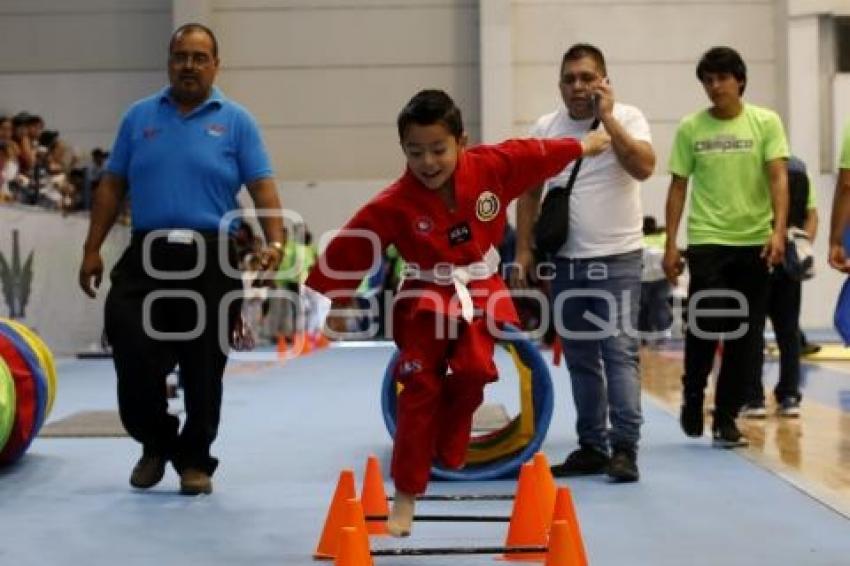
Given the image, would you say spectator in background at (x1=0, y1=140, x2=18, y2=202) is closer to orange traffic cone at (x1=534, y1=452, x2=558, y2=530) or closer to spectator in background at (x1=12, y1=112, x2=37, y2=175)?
spectator in background at (x1=12, y1=112, x2=37, y2=175)

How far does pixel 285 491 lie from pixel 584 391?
1.37 metres

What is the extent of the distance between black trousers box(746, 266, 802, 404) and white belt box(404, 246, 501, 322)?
13.9 feet

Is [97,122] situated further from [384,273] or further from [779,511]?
[779,511]

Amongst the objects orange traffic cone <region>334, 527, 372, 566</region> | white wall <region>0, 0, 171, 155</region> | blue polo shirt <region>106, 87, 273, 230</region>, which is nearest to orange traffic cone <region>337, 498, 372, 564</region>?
orange traffic cone <region>334, 527, 372, 566</region>

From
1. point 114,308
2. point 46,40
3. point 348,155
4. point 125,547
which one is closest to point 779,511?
point 125,547

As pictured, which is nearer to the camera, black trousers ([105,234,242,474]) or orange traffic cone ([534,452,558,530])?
orange traffic cone ([534,452,558,530])

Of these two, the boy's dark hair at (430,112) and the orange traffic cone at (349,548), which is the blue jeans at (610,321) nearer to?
the boy's dark hair at (430,112)

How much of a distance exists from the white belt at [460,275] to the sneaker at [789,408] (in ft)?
14.0

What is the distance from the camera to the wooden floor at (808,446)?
5.54 meters

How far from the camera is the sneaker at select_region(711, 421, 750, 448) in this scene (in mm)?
6766

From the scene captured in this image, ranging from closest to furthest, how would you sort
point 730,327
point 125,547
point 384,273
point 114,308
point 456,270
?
point 456,270
point 125,547
point 114,308
point 730,327
point 384,273

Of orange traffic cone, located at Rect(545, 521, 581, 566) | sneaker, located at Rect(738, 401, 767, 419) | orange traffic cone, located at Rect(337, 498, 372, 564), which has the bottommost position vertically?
sneaker, located at Rect(738, 401, 767, 419)

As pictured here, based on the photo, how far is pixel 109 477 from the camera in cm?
616

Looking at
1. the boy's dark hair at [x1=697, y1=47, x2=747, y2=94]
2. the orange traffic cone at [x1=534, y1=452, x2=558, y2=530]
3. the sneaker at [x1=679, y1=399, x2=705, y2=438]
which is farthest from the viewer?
the sneaker at [x1=679, y1=399, x2=705, y2=438]
